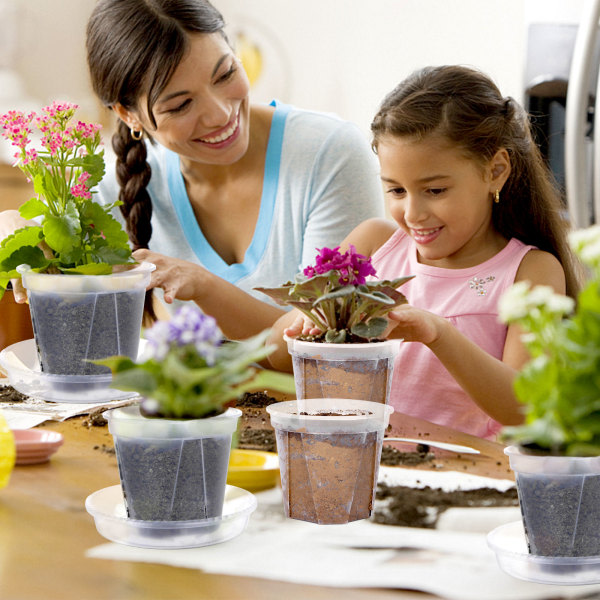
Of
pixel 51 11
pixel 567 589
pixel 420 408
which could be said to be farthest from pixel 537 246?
pixel 51 11

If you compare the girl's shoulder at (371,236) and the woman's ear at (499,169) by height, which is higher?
the woman's ear at (499,169)

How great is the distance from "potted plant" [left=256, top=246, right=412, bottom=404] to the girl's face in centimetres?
43

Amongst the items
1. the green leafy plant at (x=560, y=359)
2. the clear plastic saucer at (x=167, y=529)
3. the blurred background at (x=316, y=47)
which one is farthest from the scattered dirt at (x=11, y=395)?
the blurred background at (x=316, y=47)

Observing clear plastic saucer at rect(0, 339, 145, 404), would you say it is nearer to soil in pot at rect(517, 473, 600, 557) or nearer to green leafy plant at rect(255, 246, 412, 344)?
green leafy plant at rect(255, 246, 412, 344)

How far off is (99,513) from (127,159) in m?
1.29

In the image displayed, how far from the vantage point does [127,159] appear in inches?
76.9

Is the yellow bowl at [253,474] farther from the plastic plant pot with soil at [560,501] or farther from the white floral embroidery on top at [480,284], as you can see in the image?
the white floral embroidery on top at [480,284]

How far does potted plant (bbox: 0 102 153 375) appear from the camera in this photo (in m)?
1.20

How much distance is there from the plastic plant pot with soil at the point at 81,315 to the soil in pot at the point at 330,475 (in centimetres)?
47

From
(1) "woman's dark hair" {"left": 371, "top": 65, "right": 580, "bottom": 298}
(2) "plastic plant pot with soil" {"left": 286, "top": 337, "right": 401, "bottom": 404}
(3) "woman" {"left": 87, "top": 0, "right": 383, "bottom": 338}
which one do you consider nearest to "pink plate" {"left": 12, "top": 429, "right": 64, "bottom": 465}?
(2) "plastic plant pot with soil" {"left": 286, "top": 337, "right": 401, "bottom": 404}

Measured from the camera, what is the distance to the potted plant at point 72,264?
47.3 inches

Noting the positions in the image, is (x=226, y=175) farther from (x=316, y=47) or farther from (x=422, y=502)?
(x=316, y=47)

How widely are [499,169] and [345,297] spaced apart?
0.62m

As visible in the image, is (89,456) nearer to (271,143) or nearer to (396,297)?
(396,297)
